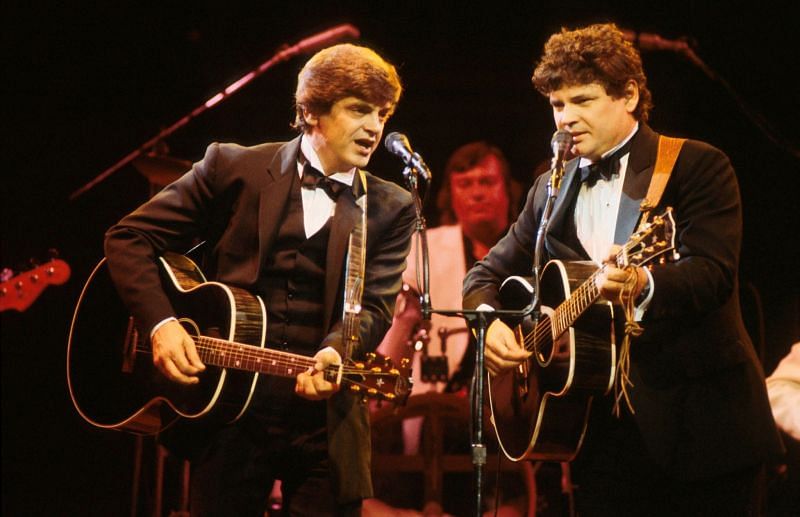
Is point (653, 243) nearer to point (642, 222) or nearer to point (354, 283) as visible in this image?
point (642, 222)

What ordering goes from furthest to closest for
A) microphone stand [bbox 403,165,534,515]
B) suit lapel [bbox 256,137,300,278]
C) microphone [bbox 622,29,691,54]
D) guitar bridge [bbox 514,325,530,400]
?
microphone [bbox 622,29,691,54] < guitar bridge [bbox 514,325,530,400] < suit lapel [bbox 256,137,300,278] < microphone stand [bbox 403,165,534,515]

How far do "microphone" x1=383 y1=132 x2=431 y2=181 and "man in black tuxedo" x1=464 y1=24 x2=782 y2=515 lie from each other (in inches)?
28.5

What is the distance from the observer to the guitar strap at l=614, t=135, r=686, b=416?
307cm

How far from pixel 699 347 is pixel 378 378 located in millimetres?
1197

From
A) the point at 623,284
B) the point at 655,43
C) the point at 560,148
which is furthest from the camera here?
the point at 655,43

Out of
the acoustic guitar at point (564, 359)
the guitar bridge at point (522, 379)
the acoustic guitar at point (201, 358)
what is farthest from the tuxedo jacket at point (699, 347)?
the acoustic guitar at point (201, 358)

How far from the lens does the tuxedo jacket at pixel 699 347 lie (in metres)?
3.11

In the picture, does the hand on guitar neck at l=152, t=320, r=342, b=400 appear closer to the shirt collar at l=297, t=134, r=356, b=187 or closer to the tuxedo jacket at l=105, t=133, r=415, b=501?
the tuxedo jacket at l=105, t=133, r=415, b=501

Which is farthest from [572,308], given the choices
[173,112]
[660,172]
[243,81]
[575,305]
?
[173,112]

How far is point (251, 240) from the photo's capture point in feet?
11.7

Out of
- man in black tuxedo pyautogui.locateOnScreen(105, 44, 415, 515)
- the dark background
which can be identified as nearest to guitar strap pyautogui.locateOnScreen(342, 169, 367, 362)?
man in black tuxedo pyautogui.locateOnScreen(105, 44, 415, 515)

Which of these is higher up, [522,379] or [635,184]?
[635,184]

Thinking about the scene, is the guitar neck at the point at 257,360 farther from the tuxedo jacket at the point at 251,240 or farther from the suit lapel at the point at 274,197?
the suit lapel at the point at 274,197

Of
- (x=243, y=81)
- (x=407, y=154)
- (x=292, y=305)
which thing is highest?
(x=243, y=81)
